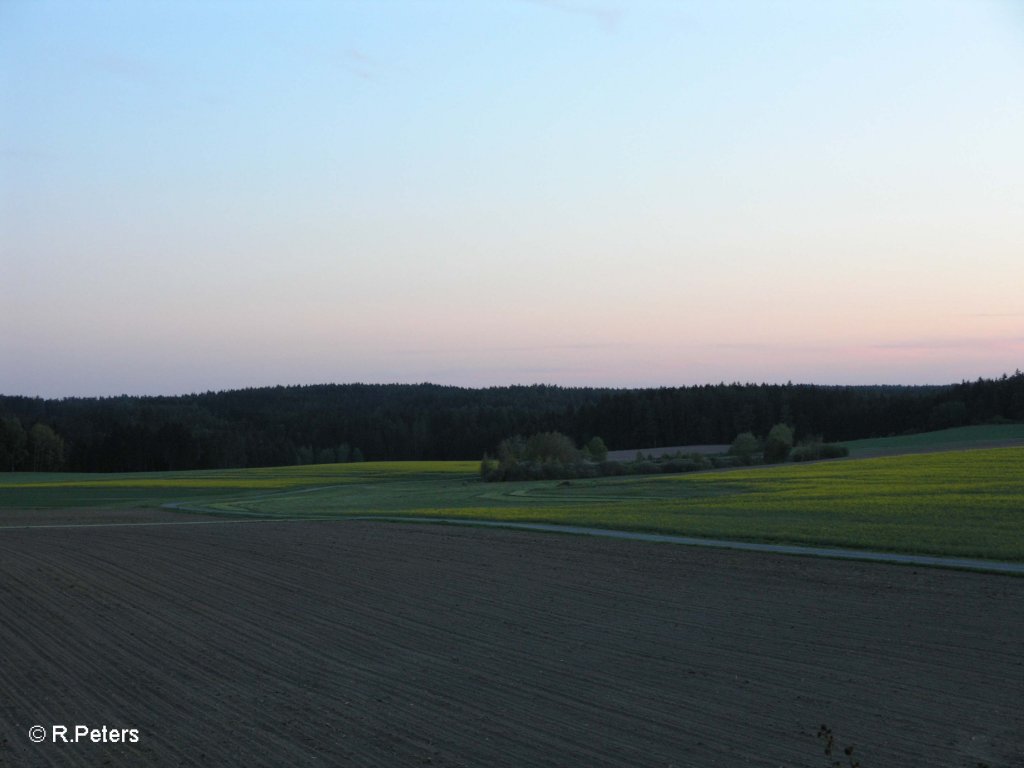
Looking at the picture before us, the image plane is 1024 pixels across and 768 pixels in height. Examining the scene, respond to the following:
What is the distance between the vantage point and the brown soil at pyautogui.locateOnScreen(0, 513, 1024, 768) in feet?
31.9

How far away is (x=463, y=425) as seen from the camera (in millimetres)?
138625

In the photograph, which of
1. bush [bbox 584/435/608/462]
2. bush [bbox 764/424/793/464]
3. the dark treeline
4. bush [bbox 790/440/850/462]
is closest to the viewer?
bush [bbox 790/440/850/462]

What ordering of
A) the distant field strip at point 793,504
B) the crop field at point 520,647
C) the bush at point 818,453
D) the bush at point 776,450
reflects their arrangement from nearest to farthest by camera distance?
the crop field at point 520,647 < the distant field strip at point 793,504 < the bush at point 818,453 < the bush at point 776,450

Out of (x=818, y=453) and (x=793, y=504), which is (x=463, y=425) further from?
(x=793, y=504)

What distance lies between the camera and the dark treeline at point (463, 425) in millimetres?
115500

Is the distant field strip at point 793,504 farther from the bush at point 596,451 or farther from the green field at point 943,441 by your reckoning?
the bush at point 596,451

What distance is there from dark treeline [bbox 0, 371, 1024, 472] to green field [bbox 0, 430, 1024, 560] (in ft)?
145

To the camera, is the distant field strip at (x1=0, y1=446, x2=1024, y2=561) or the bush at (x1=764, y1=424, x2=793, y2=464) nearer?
the distant field strip at (x1=0, y1=446, x2=1024, y2=561)

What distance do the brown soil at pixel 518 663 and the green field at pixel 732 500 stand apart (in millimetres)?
4660

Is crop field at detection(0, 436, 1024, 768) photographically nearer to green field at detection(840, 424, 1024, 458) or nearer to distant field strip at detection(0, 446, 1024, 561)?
distant field strip at detection(0, 446, 1024, 561)

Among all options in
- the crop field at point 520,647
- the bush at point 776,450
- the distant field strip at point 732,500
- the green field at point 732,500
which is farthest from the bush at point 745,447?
the crop field at point 520,647

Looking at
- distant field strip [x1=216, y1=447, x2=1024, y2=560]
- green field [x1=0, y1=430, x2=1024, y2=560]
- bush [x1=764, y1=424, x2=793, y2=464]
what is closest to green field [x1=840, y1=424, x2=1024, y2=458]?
bush [x1=764, y1=424, x2=793, y2=464]

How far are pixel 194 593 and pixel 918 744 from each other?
14.1m

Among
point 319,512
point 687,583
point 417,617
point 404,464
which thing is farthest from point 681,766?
point 404,464
